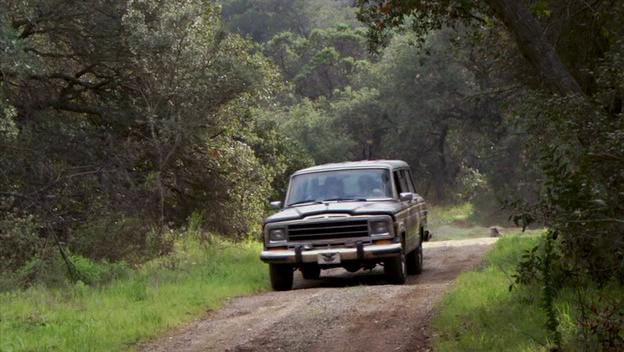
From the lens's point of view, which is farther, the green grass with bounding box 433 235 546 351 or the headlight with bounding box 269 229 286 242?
the headlight with bounding box 269 229 286 242

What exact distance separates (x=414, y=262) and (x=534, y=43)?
7577 millimetres

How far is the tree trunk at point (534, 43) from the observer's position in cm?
949

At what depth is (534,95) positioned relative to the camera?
981 cm

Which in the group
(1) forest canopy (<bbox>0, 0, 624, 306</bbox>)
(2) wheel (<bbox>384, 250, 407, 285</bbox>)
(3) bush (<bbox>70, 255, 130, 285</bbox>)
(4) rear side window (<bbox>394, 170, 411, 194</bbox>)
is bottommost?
(2) wheel (<bbox>384, 250, 407, 285</bbox>)

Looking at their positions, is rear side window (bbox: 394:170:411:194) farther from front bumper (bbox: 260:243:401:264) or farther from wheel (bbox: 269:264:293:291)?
wheel (bbox: 269:264:293:291)

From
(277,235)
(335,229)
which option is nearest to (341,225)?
(335,229)

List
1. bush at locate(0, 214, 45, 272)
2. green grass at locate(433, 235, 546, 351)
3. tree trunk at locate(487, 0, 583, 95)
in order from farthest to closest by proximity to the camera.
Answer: bush at locate(0, 214, 45, 272) → tree trunk at locate(487, 0, 583, 95) → green grass at locate(433, 235, 546, 351)

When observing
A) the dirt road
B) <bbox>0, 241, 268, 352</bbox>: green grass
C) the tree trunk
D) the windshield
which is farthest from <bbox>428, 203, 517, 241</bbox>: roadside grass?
the tree trunk

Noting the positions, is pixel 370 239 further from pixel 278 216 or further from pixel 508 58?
pixel 508 58

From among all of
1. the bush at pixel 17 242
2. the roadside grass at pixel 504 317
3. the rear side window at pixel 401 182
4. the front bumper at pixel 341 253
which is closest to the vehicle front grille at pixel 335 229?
the front bumper at pixel 341 253

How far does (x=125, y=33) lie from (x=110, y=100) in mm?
2504

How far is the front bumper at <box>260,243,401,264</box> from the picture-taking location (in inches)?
542

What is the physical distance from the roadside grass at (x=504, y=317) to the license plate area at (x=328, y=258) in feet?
8.44

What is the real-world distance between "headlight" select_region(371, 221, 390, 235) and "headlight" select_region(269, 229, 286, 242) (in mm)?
1388
